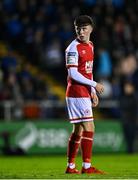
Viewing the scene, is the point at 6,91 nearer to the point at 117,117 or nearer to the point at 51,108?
the point at 51,108

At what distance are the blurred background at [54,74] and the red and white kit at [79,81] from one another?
8.96m

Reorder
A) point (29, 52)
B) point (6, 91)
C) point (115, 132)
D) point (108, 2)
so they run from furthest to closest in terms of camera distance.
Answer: point (108, 2), point (29, 52), point (115, 132), point (6, 91)

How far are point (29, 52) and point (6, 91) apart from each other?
10.3 feet

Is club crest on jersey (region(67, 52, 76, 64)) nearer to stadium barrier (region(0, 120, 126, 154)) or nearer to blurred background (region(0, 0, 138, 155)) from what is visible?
blurred background (region(0, 0, 138, 155))

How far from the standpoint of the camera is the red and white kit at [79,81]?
11.8 meters

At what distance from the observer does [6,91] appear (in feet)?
68.9

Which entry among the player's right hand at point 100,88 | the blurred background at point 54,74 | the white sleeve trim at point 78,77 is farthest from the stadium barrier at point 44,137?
the player's right hand at point 100,88

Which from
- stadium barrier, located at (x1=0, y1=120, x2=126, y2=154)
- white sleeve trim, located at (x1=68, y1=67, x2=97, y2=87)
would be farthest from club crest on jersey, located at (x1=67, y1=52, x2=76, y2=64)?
stadium barrier, located at (x1=0, y1=120, x2=126, y2=154)

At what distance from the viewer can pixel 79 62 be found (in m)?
11.9

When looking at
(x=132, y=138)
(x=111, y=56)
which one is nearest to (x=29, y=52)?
(x=111, y=56)

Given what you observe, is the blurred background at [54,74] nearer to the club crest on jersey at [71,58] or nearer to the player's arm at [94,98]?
the player's arm at [94,98]

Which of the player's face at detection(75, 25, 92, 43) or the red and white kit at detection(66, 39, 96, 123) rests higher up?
the player's face at detection(75, 25, 92, 43)

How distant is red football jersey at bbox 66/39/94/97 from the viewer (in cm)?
1182

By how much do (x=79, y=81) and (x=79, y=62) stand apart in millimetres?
309
